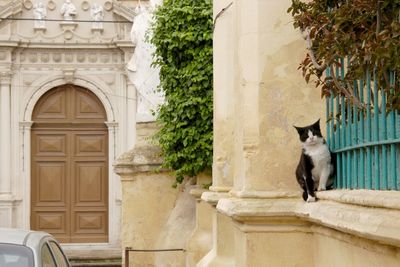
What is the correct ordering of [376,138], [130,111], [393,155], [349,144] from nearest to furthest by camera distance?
[393,155] → [376,138] → [349,144] → [130,111]

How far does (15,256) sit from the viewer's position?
7066 mm

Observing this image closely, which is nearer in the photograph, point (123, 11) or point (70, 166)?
point (123, 11)

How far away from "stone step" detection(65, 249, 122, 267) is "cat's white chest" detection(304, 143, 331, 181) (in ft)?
48.4

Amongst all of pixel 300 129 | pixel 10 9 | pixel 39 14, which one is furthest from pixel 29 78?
pixel 300 129

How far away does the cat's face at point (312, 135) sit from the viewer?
22.1ft

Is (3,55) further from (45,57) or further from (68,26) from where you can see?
(68,26)

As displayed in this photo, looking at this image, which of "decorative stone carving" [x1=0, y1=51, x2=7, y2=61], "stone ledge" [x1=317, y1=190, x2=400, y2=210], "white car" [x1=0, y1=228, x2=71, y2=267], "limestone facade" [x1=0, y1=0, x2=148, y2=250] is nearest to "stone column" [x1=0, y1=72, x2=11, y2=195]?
"limestone facade" [x1=0, y1=0, x2=148, y2=250]

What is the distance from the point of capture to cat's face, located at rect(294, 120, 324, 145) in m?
6.75

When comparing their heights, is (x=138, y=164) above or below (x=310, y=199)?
above

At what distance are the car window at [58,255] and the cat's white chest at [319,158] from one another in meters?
2.10

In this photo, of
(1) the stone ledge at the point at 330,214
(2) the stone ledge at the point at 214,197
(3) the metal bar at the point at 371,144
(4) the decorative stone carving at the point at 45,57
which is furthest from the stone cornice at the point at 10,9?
(3) the metal bar at the point at 371,144

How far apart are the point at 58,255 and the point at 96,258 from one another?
13.8m

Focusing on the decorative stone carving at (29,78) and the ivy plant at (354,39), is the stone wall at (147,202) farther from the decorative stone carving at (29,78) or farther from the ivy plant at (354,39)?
the ivy plant at (354,39)

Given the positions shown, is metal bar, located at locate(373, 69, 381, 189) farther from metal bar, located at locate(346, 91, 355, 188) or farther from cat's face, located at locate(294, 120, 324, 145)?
cat's face, located at locate(294, 120, 324, 145)
